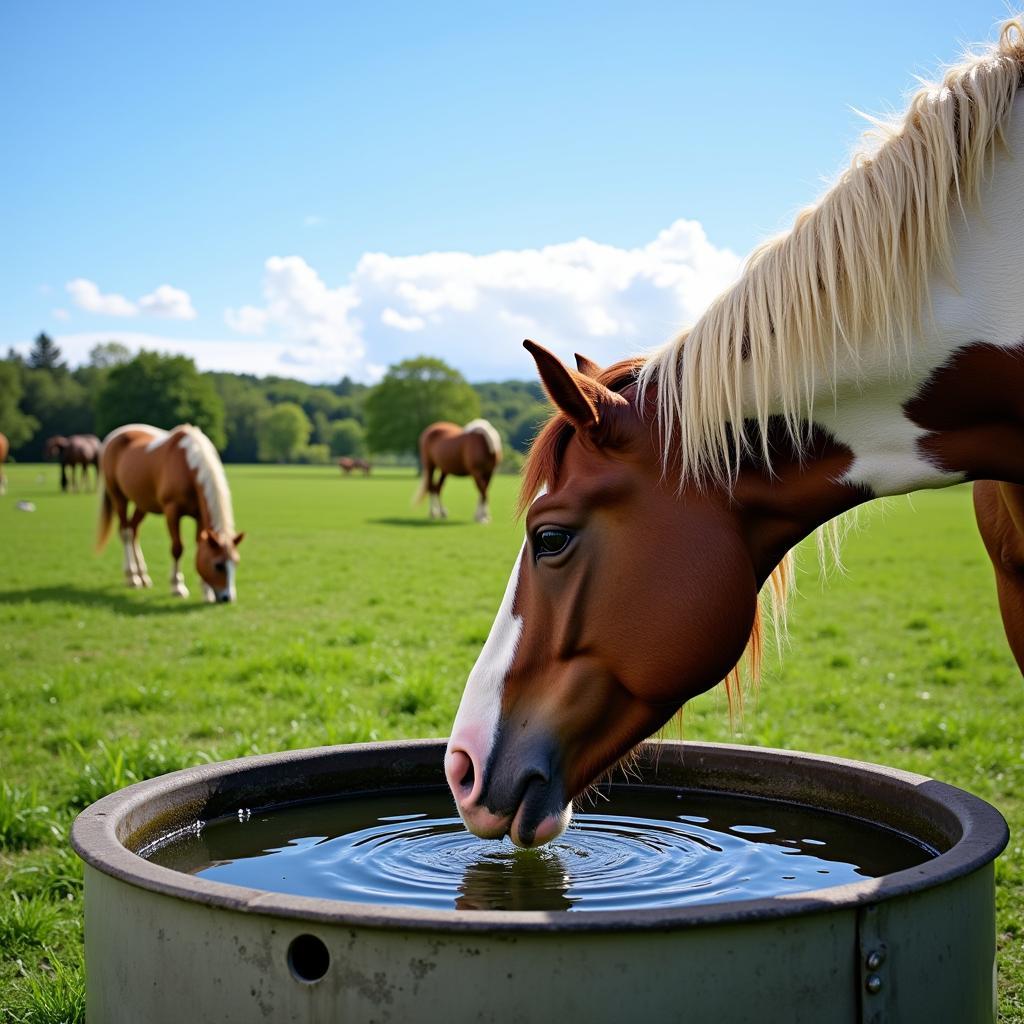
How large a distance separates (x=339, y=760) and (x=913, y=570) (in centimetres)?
1303

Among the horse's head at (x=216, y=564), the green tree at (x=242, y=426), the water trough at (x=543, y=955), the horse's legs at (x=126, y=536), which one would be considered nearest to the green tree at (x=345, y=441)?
the green tree at (x=242, y=426)

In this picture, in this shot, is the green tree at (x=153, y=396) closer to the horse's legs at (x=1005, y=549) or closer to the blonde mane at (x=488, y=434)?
the blonde mane at (x=488, y=434)

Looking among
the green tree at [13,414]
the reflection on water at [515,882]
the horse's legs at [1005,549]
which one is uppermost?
the green tree at [13,414]

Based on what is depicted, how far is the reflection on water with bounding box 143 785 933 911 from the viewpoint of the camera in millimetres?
2574

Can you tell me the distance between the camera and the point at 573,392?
7.21 feet

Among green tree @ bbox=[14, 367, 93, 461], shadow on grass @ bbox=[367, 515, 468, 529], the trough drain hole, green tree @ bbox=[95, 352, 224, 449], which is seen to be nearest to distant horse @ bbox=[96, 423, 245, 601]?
shadow on grass @ bbox=[367, 515, 468, 529]

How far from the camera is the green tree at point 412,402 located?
239 ft

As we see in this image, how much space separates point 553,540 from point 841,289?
808 mm

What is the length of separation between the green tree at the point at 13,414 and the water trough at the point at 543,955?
245 ft

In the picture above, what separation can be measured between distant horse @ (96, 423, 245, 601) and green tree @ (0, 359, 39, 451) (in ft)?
202

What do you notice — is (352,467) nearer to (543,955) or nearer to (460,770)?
(460,770)

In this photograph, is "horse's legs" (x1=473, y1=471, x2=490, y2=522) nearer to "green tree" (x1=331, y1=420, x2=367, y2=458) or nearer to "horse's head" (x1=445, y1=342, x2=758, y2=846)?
"horse's head" (x1=445, y1=342, x2=758, y2=846)

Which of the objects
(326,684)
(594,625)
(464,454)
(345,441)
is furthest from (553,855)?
(345,441)

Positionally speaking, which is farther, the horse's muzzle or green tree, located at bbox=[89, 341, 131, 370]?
green tree, located at bbox=[89, 341, 131, 370]
